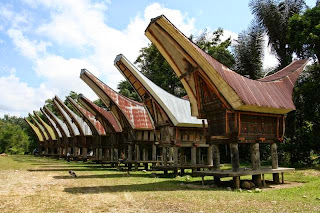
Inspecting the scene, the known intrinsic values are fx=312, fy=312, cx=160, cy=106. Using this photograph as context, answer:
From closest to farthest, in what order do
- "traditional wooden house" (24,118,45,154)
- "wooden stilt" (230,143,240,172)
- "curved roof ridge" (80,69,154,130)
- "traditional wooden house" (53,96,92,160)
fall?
"wooden stilt" (230,143,240,172), "curved roof ridge" (80,69,154,130), "traditional wooden house" (53,96,92,160), "traditional wooden house" (24,118,45,154)

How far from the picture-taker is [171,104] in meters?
18.9

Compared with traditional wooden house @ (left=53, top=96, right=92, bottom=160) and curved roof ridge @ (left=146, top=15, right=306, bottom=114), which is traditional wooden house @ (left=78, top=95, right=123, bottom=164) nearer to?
traditional wooden house @ (left=53, top=96, right=92, bottom=160)

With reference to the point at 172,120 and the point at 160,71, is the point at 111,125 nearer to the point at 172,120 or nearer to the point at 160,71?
the point at 172,120

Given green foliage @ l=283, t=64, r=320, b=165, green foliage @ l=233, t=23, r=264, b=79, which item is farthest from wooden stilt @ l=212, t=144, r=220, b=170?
green foliage @ l=233, t=23, r=264, b=79

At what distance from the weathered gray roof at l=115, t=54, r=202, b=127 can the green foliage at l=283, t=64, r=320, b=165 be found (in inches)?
340

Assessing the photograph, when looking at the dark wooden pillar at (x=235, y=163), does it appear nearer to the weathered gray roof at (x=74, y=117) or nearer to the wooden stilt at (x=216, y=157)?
the wooden stilt at (x=216, y=157)

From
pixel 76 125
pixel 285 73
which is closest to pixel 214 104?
pixel 285 73

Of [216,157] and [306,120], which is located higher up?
[306,120]

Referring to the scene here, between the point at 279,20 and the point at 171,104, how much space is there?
14019 mm

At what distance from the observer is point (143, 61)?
47.3 meters

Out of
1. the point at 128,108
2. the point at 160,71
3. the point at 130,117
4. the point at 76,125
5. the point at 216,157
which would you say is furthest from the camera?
the point at 160,71

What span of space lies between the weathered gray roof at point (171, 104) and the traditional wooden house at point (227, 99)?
3.17 metres

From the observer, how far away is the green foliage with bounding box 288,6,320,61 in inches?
832

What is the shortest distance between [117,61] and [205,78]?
27.4 ft
